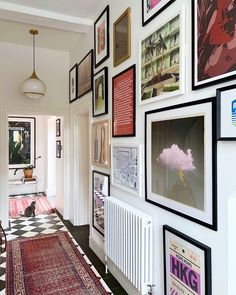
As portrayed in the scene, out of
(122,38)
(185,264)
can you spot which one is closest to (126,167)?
(185,264)

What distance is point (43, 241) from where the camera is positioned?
352 centimetres

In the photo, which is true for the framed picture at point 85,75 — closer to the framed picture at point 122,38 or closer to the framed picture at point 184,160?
the framed picture at point 122,38

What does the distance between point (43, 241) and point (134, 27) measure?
9.89ft

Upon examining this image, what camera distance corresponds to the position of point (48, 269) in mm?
2734

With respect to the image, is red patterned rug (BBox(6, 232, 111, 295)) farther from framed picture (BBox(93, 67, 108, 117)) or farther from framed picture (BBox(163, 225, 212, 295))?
framed picture (BBox(93, 67, 108, 117))

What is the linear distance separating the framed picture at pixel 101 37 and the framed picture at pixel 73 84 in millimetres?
1088

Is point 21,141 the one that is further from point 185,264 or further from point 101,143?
point 185,264

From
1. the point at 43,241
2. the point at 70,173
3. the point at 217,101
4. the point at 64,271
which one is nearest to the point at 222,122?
the point at 217,101

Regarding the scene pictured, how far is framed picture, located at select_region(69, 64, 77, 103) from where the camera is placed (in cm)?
405

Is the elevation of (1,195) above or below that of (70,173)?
below

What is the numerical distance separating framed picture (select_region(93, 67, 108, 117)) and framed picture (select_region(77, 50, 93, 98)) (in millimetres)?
247

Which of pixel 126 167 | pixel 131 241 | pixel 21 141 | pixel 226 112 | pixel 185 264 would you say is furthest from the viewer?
pixel 21 141

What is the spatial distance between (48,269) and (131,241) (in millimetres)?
1310

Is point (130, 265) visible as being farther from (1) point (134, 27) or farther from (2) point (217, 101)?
(1) point (134, 27)
